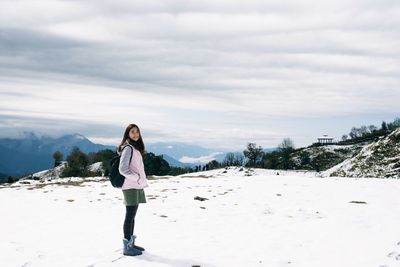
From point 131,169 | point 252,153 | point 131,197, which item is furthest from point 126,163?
point 252,153

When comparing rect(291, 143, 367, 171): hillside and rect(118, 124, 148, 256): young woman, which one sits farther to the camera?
rect(291, 143, 367, 171): hillside

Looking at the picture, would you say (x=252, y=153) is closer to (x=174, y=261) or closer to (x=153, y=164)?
(x=153, y=164)

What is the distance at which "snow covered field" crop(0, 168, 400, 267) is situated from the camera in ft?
33.1

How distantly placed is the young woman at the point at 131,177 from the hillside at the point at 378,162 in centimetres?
2762

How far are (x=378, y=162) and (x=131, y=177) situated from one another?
33.0 meters

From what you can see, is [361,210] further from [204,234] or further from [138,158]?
[138,158]

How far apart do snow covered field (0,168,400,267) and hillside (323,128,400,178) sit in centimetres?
1389

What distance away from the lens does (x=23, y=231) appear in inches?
538

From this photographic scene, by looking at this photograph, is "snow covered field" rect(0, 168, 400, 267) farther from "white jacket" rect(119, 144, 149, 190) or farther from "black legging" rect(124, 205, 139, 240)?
"white jacket" rect(119, 144, 149, 190)

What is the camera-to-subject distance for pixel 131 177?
34.6ft

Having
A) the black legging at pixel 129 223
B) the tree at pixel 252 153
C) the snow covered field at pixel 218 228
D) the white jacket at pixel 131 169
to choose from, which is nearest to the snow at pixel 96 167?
the tree at pixel 252 153

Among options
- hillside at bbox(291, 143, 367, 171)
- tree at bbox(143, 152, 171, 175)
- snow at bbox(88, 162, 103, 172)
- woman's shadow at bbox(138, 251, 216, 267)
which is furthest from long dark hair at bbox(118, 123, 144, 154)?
hillside at bbox(291, 143, 367, 171)

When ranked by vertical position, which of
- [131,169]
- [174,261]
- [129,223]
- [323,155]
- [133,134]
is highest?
[323,155]

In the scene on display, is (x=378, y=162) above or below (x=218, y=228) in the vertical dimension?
above
